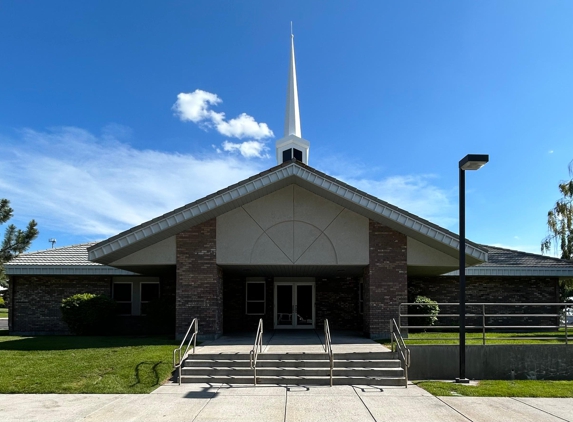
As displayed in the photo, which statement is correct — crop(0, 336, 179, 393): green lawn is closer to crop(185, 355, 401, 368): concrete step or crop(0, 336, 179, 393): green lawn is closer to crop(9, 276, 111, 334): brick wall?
crop(185, 355, 401, 368): concrete step

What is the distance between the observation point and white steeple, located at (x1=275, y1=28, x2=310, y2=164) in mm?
25250

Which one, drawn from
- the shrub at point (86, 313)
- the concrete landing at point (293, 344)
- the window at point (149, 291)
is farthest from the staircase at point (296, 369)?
the window at point (149, 291)

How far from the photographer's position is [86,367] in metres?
11.7

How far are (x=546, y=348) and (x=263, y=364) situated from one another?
7282 mm

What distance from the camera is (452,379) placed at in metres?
12.9

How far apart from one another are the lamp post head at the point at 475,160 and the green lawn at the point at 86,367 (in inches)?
319

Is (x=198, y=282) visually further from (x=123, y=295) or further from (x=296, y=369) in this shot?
(x=123, y=295)

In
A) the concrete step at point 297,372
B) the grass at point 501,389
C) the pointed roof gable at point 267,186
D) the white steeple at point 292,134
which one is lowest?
the grass at point 501,389

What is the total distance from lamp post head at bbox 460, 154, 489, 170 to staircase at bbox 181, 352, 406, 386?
4.93m

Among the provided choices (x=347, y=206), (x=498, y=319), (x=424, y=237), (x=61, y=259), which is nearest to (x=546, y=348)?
(x=424, y=237)

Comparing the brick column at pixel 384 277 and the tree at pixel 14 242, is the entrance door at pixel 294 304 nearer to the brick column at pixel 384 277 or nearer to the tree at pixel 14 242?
the brick column at pixel 384 277

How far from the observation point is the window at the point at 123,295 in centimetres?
2156

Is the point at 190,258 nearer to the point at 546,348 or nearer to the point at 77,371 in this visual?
the point at 77,371

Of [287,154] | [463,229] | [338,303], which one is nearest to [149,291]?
[338,303]
